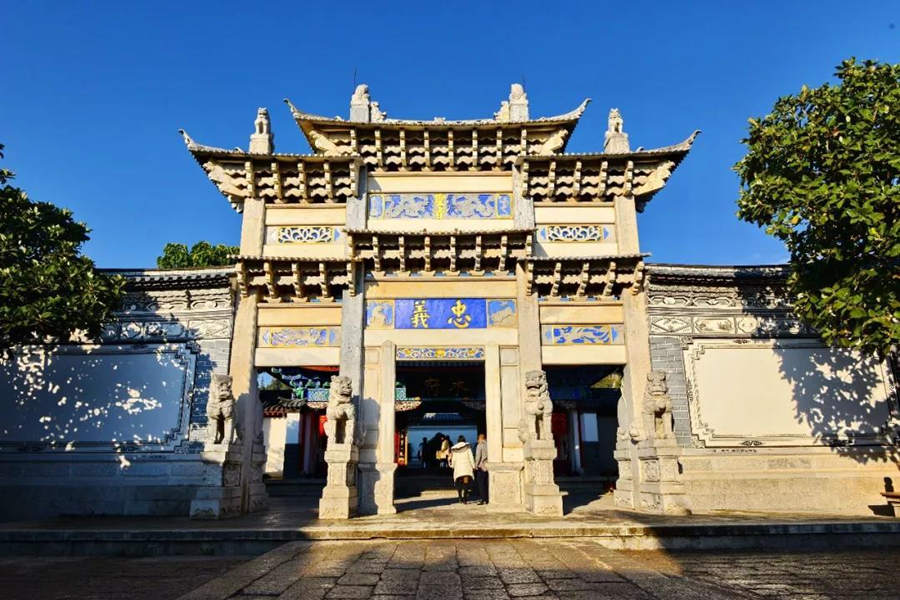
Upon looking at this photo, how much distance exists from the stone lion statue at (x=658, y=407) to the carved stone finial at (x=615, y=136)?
6091 mm

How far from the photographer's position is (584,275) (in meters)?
13.8

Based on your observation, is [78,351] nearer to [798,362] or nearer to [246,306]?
[246,306]

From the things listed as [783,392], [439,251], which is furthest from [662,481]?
[439,251]

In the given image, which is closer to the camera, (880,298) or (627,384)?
(880,298)

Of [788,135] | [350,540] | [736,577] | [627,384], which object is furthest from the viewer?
[627,384]

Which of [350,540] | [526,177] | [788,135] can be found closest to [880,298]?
[788,135]

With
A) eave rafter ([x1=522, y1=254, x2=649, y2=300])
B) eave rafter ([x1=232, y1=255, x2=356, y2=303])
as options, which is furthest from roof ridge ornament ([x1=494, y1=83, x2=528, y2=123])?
eave rafter ([x1=232, y1=255, x2=356, y2=303])

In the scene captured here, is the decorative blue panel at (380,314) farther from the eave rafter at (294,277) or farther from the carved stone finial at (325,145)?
the carved stone finial at (325,145)

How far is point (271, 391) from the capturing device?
81.4 feet

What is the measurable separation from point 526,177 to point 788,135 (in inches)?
232

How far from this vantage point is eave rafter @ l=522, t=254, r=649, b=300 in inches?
539

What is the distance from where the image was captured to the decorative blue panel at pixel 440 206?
1470cm

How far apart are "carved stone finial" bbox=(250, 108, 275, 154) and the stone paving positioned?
10134mm

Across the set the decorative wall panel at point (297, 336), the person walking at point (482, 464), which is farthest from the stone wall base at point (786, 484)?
the decorative wall panel at point (297, 336)
